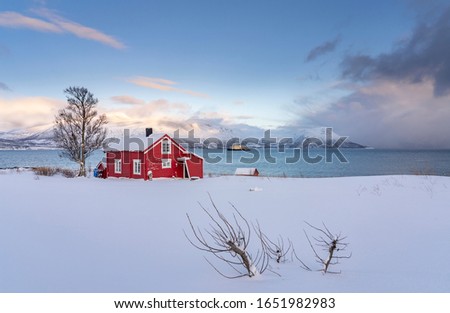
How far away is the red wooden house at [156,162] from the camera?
21.8 metres

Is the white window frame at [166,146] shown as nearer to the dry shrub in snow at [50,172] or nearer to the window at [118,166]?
the window at [118,166]

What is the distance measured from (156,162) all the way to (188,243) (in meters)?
17.3

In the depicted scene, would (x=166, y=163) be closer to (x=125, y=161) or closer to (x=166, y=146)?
(x=166, y=146)

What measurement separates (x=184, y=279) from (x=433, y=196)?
953 cm

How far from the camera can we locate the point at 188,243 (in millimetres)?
5551

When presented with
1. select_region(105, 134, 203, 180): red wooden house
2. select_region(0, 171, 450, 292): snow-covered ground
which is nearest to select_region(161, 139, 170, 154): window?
select_region(105, 134, 203, 180): red wooden house

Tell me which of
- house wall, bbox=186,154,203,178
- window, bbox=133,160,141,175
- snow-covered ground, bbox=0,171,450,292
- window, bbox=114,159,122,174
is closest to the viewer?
snow-covered ground, bbox=0,171,450,292

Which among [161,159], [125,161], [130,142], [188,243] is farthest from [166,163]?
[188,243]

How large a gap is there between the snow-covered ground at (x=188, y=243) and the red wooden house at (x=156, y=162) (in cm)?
1092

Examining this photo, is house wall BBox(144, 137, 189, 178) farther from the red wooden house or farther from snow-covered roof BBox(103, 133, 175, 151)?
snow-covered roof BBox(103, 133, 175, 151)

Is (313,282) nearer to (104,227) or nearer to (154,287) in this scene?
(154,287)

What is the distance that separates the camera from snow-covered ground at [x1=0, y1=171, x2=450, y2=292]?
11.8 feet

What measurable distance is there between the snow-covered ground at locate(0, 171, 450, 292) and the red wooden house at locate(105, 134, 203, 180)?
10.9m

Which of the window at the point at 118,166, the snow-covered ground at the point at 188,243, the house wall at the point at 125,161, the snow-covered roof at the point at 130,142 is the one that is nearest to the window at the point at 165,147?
the snow-covered roof at the point at 130,142
